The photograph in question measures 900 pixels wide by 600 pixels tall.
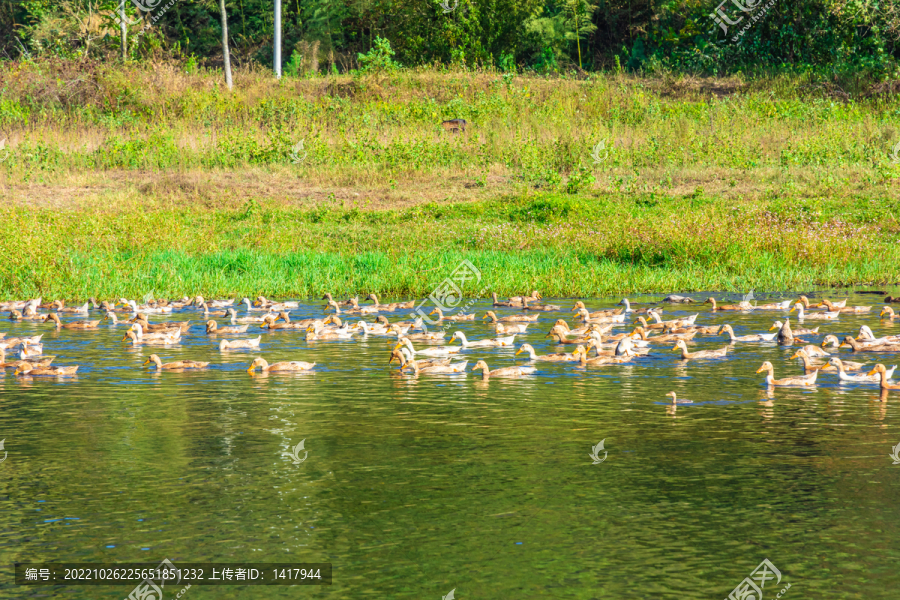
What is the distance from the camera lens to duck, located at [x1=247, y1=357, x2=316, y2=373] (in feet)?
55.3

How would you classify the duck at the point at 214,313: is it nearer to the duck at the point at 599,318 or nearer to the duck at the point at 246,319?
the duck at the point at 246,319

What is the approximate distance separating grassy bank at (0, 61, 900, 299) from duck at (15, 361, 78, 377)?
9.25 metres

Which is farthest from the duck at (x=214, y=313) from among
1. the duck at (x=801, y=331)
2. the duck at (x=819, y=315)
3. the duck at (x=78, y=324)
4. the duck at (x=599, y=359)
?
the duck at (x=819, y=315)

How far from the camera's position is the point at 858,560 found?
334 inches

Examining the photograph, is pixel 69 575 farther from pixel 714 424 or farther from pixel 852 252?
pixel 852 252

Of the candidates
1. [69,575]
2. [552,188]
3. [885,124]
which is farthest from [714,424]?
[885,124]

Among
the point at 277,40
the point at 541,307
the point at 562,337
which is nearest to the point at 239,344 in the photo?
the point at 562,337

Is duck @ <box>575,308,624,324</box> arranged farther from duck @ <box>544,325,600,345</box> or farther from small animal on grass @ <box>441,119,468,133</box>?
small animal on grass @ <box>441,119,468,133</box>

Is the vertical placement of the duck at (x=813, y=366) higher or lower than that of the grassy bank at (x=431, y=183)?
lower

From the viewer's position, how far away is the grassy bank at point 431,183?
2742 cm

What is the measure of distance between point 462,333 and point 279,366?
12.3 feet

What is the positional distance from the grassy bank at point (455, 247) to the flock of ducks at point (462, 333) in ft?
5.74

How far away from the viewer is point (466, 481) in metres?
10.6

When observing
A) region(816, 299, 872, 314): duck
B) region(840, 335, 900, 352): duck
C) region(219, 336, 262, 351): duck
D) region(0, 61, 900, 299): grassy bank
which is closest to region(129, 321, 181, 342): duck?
region(219, 336, 262, 351): duck
